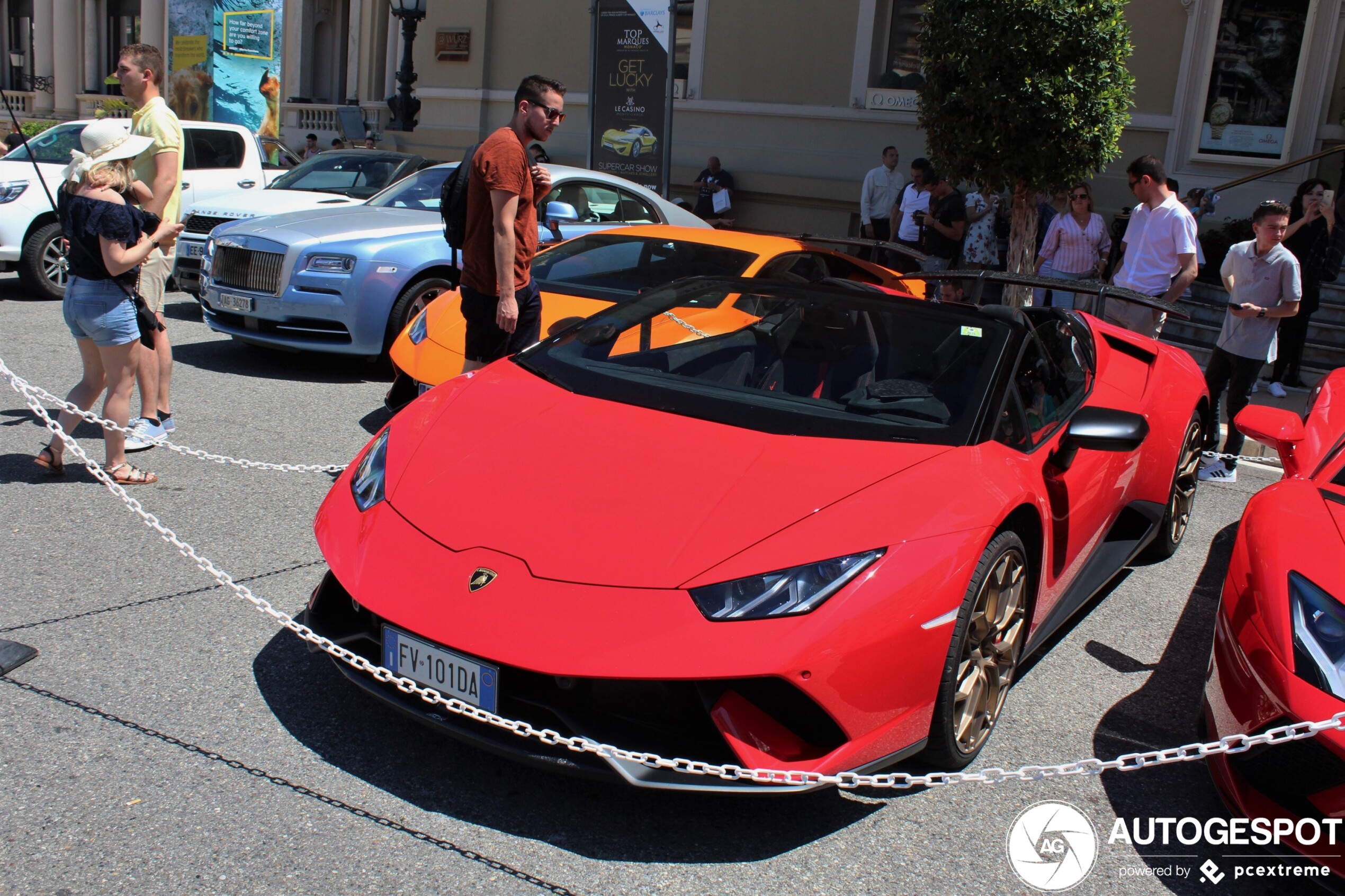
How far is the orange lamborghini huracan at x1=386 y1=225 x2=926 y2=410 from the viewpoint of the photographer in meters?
6.26

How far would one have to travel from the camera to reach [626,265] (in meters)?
6.94

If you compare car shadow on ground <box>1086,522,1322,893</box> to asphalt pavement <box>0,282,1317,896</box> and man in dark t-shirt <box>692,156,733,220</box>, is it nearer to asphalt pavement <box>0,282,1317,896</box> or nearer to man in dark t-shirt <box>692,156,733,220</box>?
asphalt pavement <box>0,282,1317,896</box>

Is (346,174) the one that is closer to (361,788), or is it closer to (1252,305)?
(1252,305)

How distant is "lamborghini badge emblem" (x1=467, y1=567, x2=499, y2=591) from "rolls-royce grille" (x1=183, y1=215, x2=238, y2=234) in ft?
26.9

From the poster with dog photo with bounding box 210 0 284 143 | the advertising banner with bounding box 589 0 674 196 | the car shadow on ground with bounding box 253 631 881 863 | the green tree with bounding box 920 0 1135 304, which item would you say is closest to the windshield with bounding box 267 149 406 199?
the advertising banner with bounding box 589 0 674 196

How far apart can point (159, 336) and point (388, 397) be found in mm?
1241

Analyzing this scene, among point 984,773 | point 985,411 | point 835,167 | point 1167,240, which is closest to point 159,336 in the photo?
point 985,411

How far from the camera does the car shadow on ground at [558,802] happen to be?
274cm

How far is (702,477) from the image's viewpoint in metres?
3.10

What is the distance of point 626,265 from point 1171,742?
4405 millimetres

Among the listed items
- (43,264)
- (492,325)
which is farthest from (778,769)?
(43,264)

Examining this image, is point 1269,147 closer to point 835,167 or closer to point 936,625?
point 835,167

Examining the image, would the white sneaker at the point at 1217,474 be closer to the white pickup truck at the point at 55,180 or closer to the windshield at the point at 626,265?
the windshield at the point at 626,265

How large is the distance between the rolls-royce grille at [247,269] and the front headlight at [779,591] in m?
5.92
